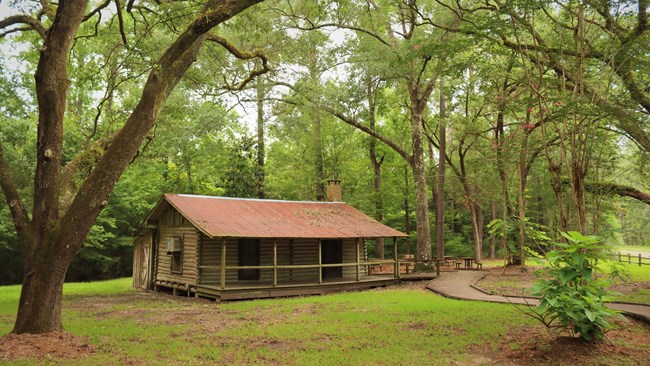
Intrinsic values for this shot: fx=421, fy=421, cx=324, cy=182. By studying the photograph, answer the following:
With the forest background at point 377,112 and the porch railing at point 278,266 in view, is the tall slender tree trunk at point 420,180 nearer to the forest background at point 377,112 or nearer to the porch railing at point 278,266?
the forest background at point 377,112

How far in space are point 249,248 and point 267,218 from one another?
1.50 metres

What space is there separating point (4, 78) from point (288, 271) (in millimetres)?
20245

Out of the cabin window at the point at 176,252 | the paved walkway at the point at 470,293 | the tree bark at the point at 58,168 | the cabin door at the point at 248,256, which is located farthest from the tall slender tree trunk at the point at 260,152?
the tree bark at the point at 58,168

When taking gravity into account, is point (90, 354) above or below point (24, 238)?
below

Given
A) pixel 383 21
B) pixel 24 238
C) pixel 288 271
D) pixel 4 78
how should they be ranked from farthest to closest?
pixel 4 78, pixel 383 21, pixel 288 271, pixel 24 238

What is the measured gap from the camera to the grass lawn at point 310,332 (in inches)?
295

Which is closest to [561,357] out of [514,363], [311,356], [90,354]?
[514,363]

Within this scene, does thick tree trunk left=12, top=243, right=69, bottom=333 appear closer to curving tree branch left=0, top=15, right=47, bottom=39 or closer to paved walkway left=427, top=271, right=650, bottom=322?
curving tree branch left=0, top=15, right=47, bottom=39

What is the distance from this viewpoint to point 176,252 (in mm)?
18125

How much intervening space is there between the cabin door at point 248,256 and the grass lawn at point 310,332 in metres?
2.61

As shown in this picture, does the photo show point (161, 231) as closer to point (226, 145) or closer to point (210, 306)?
point (210, 306)

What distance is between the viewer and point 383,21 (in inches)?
861

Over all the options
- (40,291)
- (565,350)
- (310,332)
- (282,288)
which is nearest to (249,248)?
(282,288)

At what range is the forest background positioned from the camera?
34.4 ft
